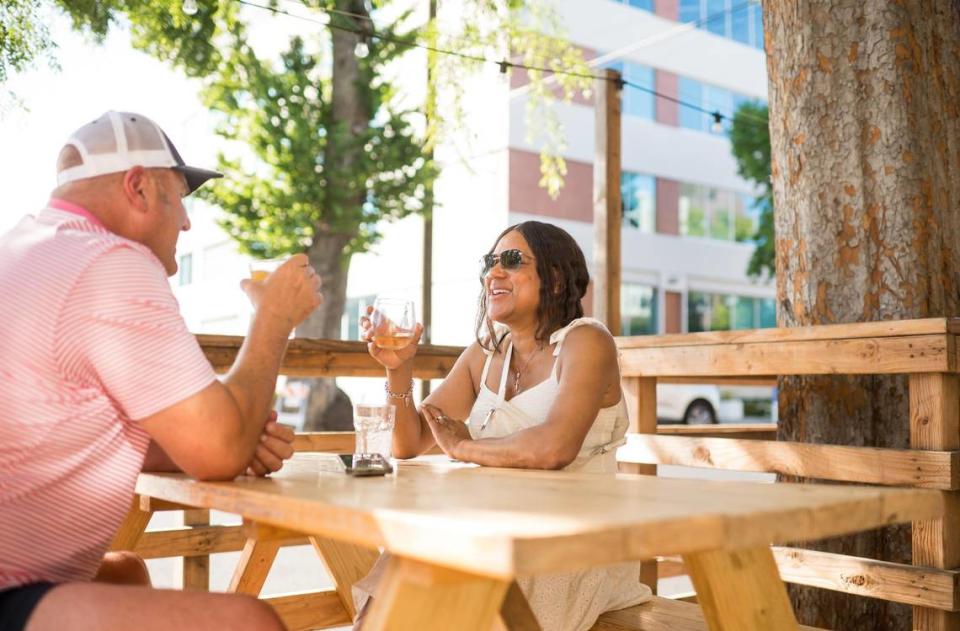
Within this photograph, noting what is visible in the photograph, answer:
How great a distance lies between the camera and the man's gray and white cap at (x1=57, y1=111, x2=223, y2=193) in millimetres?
1814

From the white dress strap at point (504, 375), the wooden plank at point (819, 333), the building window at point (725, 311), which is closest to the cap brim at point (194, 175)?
the white dress strap at point (504, 375)

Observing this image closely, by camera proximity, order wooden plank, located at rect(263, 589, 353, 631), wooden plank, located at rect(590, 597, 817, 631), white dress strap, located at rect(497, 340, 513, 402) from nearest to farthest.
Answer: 1. wooden plank, located at rect(590, 597, 817, 631)
2. white dress strap, located at rect(497, 340, 513, 402)
3. wooden plank, located at rect(263, 589, 353, 631)

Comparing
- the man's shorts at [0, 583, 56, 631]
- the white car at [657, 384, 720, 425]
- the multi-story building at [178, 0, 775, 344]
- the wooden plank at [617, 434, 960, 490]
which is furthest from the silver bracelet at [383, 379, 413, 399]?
the multi-story building at [178, 0, 775, 344]

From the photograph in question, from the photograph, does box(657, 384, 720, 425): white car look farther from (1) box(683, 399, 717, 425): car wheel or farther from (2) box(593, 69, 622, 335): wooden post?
(2) box(593, 69, 622, 335): wooden post

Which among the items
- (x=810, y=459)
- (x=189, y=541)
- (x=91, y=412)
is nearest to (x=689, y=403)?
(x=189, y=541)

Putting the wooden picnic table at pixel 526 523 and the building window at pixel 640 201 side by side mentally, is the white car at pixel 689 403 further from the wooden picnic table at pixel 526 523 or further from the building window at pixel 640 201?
the wooden picnic table at pixel 526 523

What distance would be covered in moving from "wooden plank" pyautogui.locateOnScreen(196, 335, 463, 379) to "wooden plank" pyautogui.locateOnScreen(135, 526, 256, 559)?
624 millimetres

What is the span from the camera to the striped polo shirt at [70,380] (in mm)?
1569

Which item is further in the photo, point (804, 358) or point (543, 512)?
point (804, 358)

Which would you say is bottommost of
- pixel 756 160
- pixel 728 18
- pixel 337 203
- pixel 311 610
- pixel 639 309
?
pixel 311 610

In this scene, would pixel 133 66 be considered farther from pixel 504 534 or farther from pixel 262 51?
pixel 504 534

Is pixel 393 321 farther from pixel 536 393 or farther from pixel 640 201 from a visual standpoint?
pixel 640 201

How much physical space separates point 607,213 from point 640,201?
17.4 m

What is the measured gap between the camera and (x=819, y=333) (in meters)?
2.76
